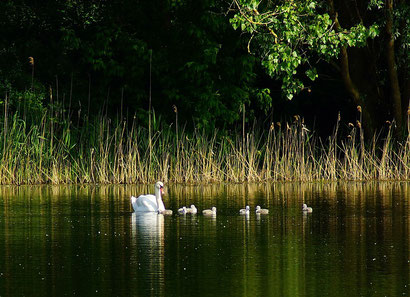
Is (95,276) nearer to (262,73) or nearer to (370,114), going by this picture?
(370,114)

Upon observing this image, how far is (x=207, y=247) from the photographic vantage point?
12969mm

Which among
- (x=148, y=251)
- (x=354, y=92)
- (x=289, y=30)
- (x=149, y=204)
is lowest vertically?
(x=148, y=251)

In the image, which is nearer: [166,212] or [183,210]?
[183,210]

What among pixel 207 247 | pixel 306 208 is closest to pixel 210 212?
pixel 306 208

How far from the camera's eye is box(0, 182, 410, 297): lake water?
401 inches

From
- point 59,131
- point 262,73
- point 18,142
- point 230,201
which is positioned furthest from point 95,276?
point 262,73

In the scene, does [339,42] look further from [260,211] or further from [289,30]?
[260,211]

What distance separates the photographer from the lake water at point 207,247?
10188 mm

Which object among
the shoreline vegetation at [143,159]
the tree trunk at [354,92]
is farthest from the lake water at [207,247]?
the tree trunk at [354,92]

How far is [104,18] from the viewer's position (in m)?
30.1

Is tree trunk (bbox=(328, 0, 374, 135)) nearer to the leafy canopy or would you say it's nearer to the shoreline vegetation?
the shoreline vegetation

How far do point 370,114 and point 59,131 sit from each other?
28.0 ft

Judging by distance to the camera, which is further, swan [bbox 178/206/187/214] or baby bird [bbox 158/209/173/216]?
baby bird [bbox 158/209/173/216]

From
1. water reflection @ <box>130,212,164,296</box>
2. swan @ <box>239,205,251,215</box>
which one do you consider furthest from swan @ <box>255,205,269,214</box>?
water reflection @ <box>130,212,164,296</box>
